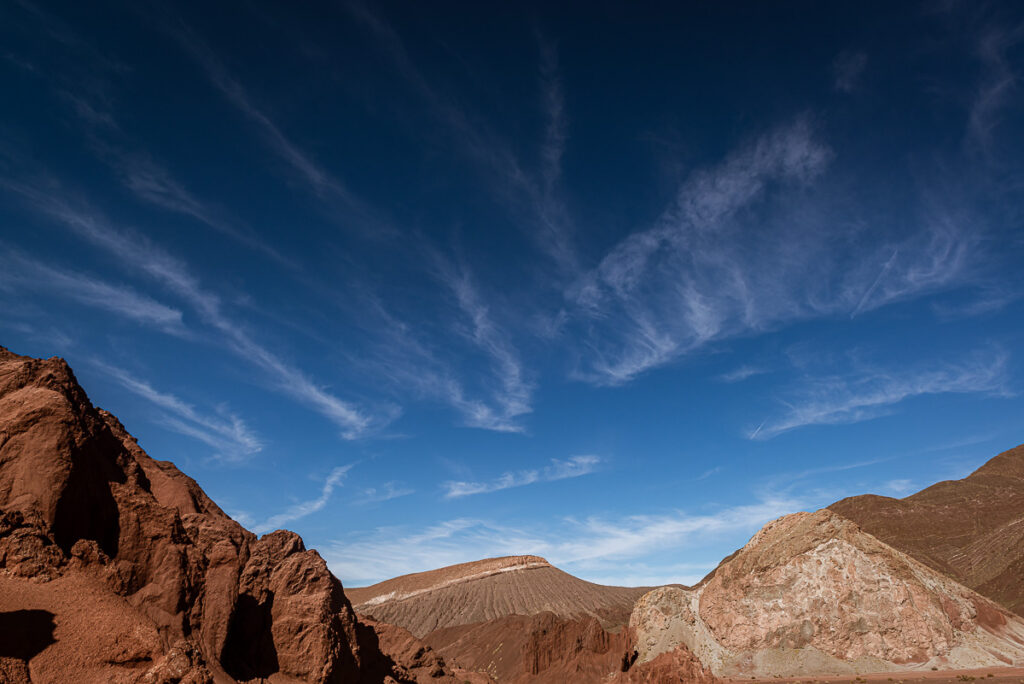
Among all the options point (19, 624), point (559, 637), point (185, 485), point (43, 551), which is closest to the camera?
point (19, 624)

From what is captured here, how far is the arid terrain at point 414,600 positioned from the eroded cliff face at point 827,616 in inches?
8.3

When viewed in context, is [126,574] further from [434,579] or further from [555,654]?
[434,579]

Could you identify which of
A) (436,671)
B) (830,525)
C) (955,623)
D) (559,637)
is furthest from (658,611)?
(436,671)

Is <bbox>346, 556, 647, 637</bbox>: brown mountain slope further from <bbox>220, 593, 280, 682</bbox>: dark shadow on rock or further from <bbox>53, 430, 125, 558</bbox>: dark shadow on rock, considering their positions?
<bbox>53, 430, 125, 558</bbox>: dark shadow on rock

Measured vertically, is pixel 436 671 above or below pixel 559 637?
Answer: below

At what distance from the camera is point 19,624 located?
480 inches

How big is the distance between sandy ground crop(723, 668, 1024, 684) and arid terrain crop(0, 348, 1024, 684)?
14.0 inches

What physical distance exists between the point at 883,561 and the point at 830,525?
686 centimetres

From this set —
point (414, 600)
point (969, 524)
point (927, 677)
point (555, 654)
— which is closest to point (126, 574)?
point (555, 654)

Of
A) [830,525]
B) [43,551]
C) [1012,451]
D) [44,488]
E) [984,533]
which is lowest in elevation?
[43,551]

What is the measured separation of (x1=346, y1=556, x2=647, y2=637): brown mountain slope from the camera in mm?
136250

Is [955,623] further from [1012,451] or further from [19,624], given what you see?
[1012,451]

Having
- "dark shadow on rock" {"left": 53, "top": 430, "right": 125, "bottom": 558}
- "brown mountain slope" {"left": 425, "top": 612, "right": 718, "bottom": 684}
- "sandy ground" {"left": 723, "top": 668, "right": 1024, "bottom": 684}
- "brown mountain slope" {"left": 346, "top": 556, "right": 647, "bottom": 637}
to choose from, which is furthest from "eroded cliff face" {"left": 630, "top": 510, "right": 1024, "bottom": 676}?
"dark shadow on rock" {"left": 53, "top": 430, "right": 125, "bottom": 558}

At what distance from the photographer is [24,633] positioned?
12141 mm
